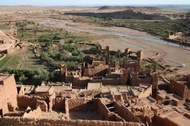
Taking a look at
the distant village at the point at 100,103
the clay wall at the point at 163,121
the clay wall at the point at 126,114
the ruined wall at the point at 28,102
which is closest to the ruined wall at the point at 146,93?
the distant village at the point at 100,103

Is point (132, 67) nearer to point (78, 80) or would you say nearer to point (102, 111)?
point (78, 80)

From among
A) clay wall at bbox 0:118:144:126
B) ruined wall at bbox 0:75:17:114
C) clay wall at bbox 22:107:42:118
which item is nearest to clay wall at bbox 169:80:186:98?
clay wall at bbox 0:118:144:126

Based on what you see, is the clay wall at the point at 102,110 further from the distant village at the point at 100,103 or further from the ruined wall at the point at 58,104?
the ruined wall at the point at 58,104

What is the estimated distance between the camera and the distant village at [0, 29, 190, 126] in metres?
12.5

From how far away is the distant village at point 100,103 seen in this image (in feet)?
40.9

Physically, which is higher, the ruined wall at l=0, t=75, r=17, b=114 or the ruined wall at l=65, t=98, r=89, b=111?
the ruined wall at l=0, t=75, r=17, b=114

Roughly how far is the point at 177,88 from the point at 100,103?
385 inches

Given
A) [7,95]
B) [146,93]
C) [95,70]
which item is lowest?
[146,93]

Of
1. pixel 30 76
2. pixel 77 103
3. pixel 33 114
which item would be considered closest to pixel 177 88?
pixel 77 103

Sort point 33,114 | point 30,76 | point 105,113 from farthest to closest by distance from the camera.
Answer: point 30,76
point 105,113
point 33,114

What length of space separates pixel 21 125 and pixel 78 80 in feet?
39.5

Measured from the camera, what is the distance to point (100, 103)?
1478 centimetres

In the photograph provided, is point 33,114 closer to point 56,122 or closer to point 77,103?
point 56,122

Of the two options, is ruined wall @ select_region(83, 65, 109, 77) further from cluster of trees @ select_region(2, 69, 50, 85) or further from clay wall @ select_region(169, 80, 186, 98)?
clay wall @ select_region(169, 80, 186, 98)
